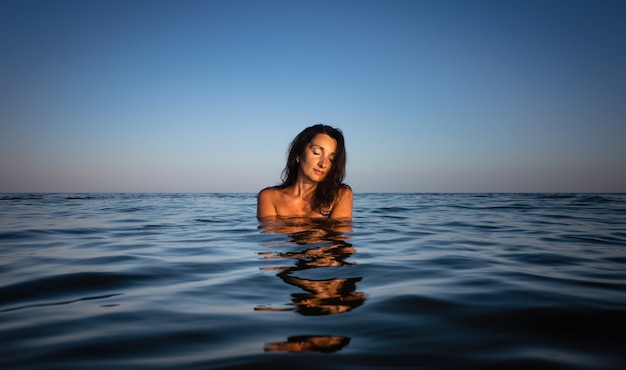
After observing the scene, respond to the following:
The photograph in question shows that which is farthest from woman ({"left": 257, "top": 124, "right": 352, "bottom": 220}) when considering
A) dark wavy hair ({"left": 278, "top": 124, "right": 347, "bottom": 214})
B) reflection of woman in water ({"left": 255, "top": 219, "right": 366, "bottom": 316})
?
reflection of woman in water ({"left": 255, "top": 219, "right": 366, "bottom": 316})

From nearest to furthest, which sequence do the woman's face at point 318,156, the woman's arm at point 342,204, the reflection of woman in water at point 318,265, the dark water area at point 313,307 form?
the dark water area at point 313,307
the reflection of woman in water at point 318,265
the woman's face at point 318,156
the woman's arm at point 342,204

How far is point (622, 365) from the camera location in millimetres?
1295

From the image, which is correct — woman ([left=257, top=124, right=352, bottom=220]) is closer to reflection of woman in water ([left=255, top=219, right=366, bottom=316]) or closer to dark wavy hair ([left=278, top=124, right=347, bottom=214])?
dark wavy hair ([left=278, top=124, right=347, bottom=214])

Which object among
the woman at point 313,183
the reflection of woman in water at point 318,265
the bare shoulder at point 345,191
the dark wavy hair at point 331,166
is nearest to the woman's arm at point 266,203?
the woman at point 313,183

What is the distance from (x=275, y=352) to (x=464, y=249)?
3.23 metres

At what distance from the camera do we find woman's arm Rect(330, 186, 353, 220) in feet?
22.7

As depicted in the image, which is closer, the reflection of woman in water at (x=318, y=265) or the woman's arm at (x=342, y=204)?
the reflection of woman in water at (x=318, y=265)

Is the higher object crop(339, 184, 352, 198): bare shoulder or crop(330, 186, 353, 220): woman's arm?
crop(339, 184, 352, 198): bare shoulder

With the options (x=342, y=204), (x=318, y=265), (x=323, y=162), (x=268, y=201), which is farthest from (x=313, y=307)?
(x=268, y=201)

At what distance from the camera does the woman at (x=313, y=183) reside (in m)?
6.55

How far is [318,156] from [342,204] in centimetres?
101

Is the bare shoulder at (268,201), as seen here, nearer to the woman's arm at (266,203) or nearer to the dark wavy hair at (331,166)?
the woman's arm at (266,203)

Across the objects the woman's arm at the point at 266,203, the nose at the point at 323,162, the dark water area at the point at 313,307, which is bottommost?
the dark water area at the point at 313,307

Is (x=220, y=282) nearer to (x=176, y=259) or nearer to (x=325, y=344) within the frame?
(x=176, y=259)
